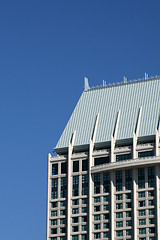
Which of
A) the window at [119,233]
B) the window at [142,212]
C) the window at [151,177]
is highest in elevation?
the window at [151,177]

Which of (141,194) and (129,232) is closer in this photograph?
(129,232)

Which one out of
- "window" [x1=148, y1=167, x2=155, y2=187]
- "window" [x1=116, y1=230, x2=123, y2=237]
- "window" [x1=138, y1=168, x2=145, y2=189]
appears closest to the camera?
"window" [x1=116, y1=230, x2=123, y2=237]

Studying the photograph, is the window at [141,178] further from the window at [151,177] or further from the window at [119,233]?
the window at [119,233]

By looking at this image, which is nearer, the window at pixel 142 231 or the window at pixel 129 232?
the window at pixel 142 231

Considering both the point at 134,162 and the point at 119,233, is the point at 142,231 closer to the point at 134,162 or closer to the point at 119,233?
the point at 119,233

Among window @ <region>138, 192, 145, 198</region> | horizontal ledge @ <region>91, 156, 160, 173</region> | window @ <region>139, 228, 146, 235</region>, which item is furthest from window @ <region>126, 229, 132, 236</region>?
horizontal ledge @ <region>91, 156, 160, 173</region>

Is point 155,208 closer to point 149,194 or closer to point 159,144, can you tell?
point 149,194

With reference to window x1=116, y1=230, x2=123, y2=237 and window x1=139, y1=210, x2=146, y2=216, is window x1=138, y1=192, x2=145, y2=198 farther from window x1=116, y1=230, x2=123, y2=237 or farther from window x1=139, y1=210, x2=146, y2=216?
window x1=116, y1=230, x2=123, y2=237

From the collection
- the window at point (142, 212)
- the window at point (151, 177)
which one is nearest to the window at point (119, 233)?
the window at point (142, 212)

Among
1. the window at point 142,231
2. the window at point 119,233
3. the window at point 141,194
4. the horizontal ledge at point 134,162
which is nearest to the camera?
the window at point 142,231

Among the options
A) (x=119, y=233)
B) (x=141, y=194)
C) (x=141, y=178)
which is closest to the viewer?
(x=119, y=233)

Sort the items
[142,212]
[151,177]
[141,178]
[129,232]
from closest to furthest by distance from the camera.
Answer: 1. [129,232]
2. [142,212]
3. [151,177]
4. [141,178]

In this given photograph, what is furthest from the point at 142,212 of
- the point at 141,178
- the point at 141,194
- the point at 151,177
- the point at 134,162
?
the point at 134,162

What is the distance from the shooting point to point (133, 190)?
19750 centimetres
